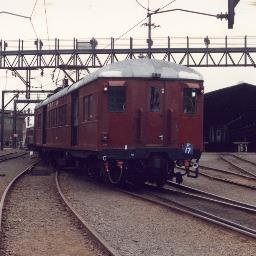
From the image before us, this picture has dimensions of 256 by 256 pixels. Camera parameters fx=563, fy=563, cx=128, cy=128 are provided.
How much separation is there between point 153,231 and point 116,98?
607cm

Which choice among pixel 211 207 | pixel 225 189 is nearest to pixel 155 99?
pixel 225 189

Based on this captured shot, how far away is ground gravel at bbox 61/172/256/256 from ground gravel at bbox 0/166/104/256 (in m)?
0.39

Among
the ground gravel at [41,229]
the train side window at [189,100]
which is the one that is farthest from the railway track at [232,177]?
the ground gravel at [41,229]

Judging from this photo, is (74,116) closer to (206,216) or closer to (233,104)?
(206,216)

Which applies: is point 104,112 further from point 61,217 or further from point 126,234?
point 126,234

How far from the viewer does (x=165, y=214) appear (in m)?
10.5

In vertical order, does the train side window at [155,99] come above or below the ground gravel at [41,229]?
above

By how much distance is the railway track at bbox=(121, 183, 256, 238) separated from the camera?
932 centimetres

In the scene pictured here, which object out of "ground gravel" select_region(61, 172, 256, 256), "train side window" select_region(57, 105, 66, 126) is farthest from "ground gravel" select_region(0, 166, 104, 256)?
"train side window" select_region(57, 105, 66, 126)

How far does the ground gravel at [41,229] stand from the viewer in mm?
7432

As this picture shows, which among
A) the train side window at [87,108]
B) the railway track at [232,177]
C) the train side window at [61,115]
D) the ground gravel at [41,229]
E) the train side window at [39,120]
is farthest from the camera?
the train side window at [39,120]

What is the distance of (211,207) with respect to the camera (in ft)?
Answer: 38.2

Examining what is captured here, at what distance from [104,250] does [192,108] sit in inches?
320

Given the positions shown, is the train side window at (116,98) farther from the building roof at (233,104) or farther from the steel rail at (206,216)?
the building roof at (233,104)
